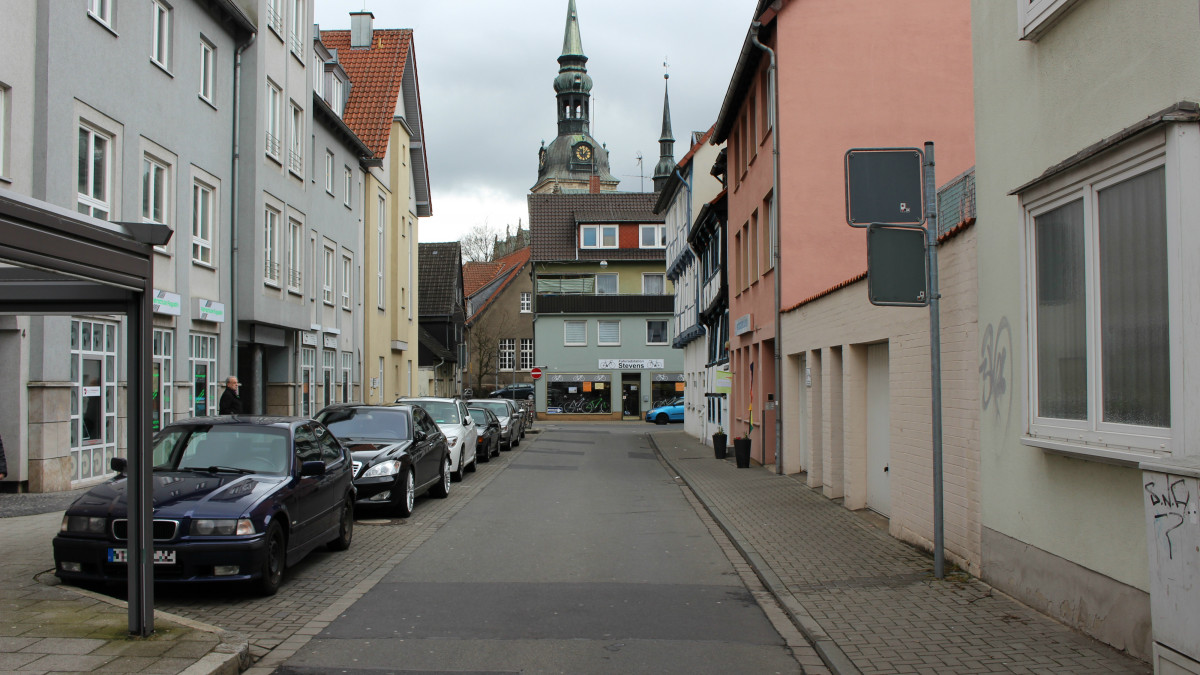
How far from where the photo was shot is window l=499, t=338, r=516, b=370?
220ft

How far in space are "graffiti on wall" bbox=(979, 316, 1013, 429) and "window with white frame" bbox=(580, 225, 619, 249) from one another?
5447 centimetres

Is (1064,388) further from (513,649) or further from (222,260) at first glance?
(222,260)

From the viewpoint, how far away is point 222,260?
21.7 meters

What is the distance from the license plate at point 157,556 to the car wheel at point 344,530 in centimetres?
277

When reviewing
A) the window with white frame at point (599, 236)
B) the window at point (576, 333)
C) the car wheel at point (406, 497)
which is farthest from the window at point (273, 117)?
the window with white frame at point (599, 236)

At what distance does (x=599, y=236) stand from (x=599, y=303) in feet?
18.0

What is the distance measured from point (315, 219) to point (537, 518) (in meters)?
17.4

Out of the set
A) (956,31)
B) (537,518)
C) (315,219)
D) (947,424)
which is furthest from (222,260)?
(947,424)

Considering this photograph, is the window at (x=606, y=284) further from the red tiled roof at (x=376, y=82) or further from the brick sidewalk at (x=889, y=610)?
the brick sidewalk at (x=889, y=610)

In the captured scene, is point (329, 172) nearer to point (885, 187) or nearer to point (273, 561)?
point (273, 561)

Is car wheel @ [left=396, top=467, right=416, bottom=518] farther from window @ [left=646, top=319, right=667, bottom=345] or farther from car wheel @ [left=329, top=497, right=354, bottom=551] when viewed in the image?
window @ [left=646, top=319, right=667, bottom=345]

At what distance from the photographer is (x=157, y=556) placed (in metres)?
7.95

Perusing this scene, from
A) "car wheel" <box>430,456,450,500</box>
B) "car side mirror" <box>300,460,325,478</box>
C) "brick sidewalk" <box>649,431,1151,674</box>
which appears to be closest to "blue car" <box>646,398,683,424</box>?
"car wheel" <box>430,456,450,500</box>

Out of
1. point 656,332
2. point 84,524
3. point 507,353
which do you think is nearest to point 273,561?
point 84,524
